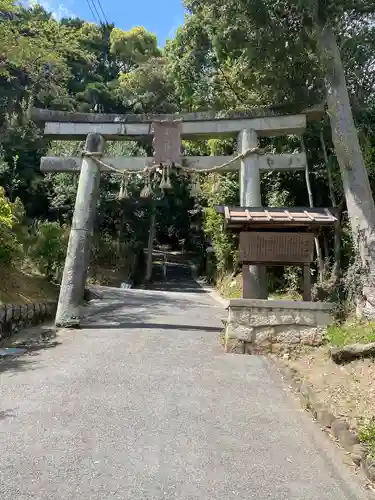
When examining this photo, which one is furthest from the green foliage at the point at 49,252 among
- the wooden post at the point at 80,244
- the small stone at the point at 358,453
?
the small stone at the point at 358,453

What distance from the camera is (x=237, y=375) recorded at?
253 inches

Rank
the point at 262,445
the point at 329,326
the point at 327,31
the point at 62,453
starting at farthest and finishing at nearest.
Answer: the point at 327,31 → the point at 329,326 → the point at 262,445 → the point at 62,453

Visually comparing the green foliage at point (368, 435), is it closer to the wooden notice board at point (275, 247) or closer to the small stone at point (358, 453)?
the small stone at point (358, 453)

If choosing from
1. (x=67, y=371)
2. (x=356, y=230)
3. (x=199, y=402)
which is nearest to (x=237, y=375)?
(x=199, y=402)

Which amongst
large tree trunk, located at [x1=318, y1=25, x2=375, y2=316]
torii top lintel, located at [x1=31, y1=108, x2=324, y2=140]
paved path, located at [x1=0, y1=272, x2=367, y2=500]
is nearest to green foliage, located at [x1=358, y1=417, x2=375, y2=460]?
paved path, located at [x1=0, y1=272, x2=367, y2=500]

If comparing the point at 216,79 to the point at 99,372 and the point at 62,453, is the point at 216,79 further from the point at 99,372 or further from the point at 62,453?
the point at 62,453

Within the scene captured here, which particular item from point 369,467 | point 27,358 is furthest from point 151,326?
point 369,467

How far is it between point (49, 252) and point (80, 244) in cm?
470

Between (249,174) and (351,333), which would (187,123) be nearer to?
(249,174)

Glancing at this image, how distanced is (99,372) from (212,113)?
21.2 ft

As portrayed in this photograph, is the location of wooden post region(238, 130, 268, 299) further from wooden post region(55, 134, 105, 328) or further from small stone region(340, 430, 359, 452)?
small stone region(340, 430, 359, 452)

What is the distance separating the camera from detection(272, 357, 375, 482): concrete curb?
3.77 m

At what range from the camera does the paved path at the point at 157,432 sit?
3.36 meters

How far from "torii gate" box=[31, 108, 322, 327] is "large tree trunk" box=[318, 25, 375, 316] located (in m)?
0.85
